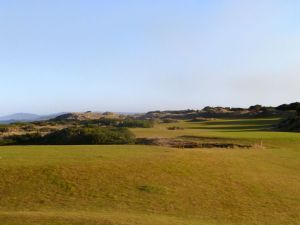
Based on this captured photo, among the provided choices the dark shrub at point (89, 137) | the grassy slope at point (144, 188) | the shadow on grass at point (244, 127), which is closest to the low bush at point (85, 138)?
the dark shrub at point (89, 137)

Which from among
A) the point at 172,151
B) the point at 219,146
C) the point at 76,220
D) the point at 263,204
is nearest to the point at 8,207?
the point at 76,220

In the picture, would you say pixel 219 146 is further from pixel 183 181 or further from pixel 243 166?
pixel 183 181

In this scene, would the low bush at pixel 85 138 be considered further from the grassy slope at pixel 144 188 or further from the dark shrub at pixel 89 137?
the grassy slope at pixel 144 188

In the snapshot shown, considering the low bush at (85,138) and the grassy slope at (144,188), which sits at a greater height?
the low bush at (85,138)

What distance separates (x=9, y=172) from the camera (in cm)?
2061

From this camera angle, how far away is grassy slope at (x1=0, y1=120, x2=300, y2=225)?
52.7 ft

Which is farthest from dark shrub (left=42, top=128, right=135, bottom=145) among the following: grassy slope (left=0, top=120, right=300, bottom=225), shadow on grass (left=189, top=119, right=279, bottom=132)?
shadow on grass (left=189, top=119, right=279, bottom=132)

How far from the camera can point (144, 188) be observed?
766 inches

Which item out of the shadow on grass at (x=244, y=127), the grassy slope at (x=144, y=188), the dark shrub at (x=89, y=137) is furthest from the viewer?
the shadow on grass at (x=244, y=127)

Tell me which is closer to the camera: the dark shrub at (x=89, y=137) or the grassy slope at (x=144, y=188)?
the grassy slope at (x=144, y=188)

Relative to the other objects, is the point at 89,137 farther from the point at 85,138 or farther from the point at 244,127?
the point at 244,127

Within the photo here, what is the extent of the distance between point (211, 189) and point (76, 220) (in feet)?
24.9

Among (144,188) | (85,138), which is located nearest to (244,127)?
(85,138)

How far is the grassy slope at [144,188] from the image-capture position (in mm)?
16078
